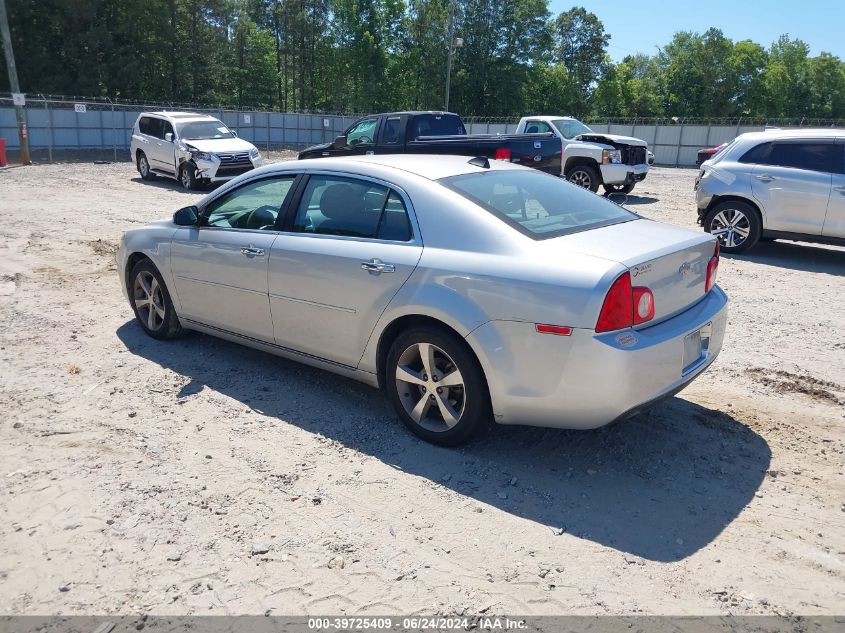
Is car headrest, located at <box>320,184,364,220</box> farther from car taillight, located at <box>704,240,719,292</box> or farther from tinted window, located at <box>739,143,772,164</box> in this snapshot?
tinted window, located at <box>739,143,772,164</box>

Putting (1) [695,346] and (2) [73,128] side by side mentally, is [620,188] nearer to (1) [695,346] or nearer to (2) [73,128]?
(1) [695,346]

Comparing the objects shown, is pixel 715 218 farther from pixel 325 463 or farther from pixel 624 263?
pixel 325 463

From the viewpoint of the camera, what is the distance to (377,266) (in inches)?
164

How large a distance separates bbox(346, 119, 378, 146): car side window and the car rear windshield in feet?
34.2

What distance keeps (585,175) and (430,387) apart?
44.2 feet

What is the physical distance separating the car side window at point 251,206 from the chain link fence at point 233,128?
24.6 meters

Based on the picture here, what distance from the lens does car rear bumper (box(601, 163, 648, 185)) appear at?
16141mm

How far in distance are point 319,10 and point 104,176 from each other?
5792cm

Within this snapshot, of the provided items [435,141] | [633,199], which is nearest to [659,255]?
[435,141]

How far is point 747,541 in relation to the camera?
10.6 ft

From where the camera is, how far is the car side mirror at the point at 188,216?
5.40 meters

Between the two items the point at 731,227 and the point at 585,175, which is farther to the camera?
the point at 585,175

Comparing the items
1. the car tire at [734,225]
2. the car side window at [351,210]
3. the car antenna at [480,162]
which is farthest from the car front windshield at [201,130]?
the car antenna at [480,162]

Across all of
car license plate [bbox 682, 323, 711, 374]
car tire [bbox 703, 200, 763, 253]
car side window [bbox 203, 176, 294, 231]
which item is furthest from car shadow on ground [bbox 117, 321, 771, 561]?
car tire [bbox 703, 200, 763, 253]
